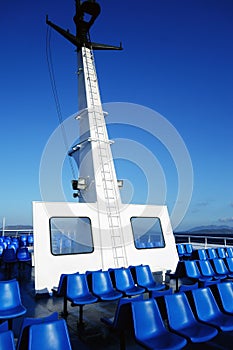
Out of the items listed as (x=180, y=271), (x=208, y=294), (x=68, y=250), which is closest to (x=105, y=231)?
(x=68, y=250)

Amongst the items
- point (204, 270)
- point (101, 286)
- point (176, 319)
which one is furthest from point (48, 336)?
point (204, 270)

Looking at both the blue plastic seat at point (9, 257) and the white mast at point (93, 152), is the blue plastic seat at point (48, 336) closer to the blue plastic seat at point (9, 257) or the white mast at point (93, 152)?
the white mast at point (93, 152)

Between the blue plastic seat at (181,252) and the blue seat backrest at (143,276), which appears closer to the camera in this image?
the blue seat backrest at (143,276)

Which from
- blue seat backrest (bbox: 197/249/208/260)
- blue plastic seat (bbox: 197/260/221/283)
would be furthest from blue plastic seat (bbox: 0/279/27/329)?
blue seat backrest (bbox: 197/249/208/260)

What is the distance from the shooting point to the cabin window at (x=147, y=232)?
8.47m

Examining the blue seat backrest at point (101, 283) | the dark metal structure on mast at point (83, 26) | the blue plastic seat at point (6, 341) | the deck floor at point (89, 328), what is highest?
the dark metal structure on mast at point (83, 26)

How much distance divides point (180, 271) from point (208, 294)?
286 cm

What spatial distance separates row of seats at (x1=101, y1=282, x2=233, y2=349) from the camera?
2855 millimetres

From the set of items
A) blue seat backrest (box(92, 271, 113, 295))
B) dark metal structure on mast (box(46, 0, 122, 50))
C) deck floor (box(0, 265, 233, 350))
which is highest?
dark metal structure on mast (box(46, 0, 122, 50))

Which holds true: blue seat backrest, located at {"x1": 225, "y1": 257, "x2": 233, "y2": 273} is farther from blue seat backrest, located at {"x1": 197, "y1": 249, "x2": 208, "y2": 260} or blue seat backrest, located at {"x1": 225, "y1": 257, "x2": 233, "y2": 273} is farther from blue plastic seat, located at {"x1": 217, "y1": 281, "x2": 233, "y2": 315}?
blue plastic seat, located at {"x1": 217, "y1": 281, "x2": 233, "y2": 315}

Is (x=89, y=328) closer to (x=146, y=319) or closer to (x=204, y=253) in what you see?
(x=146, y=319)

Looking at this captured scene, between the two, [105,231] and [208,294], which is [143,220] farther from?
[208,294]

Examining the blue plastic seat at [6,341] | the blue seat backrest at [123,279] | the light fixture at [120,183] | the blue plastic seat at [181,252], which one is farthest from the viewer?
the blue plastic seat at [181,252]

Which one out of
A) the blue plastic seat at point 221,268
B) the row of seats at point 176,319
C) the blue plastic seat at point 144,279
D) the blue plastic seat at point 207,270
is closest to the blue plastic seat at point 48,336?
the row of seats at point 176,319
